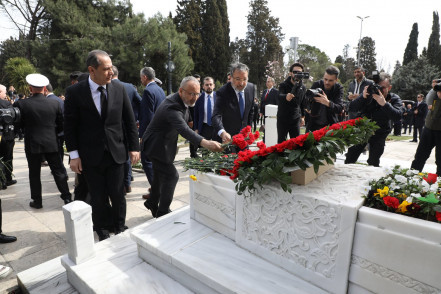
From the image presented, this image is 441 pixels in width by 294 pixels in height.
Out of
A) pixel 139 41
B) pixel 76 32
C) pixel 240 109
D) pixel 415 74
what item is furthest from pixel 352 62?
pixel 240 109

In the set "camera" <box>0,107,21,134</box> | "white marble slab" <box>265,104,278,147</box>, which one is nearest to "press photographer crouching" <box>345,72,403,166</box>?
"white marble slab" <box>265,104,278,147</box>

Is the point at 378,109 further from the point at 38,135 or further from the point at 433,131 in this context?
the point at 38,135

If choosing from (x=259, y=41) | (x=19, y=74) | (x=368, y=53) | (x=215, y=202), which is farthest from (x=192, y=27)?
(x=368, y=53)

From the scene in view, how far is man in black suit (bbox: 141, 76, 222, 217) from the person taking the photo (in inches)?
113

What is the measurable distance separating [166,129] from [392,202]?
2190 millimetres

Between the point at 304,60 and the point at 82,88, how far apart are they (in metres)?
42.3

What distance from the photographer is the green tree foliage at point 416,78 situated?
82.2 ft

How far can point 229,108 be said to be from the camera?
3.65m

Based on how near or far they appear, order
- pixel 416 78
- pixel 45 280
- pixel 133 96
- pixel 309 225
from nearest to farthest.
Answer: pixel 309 225
pixel 45 280
pixel 133 96
pixel 416 78

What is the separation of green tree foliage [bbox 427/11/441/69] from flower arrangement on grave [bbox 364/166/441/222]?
35742 millimetres

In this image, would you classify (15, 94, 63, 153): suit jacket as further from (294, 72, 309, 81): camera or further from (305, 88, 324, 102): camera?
(305, 88, 324, 102): camera

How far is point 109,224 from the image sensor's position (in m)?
3.06

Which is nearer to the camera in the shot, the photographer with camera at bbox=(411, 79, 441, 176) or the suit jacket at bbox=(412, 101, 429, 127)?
the photographer with camera at bbox=(411, 79, 441, 176)

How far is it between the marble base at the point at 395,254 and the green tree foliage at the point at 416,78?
1114 inches
